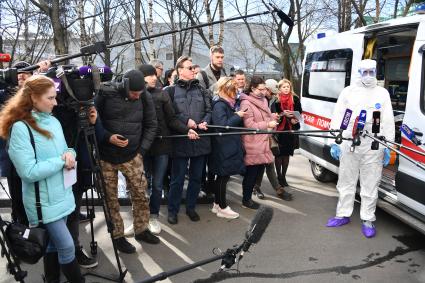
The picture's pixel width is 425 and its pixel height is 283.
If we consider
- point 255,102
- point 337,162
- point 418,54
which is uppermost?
point 418,54

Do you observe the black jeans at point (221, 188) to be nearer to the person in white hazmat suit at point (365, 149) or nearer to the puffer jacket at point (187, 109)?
the puffer jacket at point (187, 109)

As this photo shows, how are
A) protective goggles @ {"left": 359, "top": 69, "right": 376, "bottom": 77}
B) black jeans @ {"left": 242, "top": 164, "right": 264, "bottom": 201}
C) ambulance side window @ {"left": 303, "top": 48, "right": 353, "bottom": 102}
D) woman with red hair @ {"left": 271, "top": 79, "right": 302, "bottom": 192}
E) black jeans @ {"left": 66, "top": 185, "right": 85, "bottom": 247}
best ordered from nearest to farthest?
black jeans @ {"left": 66, "top": 185, "right": 85, "bottom": 247} < protective goggles @ {"left": 359, "top": 69, "right": 376, "bottom": 77} < black jeans @ {"left": 242, "top": 164, "right": 264, "bottom": 201} < ambulance side window @ {"left": 303, "top": 48, "right": 353, "bottom": 102} < woman with red hair @ {"left": 271, "top": 79, "right": 302, "bottom": 192}

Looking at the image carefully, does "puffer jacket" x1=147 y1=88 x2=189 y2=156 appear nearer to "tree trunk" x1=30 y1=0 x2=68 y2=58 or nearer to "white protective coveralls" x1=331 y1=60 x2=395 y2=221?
"white protective coveralls" x1=331 y1=60 x2=395 y2=221

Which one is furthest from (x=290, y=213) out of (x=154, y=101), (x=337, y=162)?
(x=154, y=101)

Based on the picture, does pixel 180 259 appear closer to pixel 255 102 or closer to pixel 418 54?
pixel 255 102

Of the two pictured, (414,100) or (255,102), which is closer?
(414,100)

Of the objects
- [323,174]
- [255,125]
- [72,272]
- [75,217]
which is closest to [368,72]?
[255,125]

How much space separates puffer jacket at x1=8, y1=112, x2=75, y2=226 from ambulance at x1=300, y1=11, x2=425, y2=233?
3.21 meters

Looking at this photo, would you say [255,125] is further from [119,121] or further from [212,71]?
[119,121]

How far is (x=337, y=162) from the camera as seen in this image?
520 cm

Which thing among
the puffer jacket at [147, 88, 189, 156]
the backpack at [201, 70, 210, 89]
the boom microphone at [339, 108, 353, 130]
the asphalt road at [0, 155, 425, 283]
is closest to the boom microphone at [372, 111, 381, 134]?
the boom microphone at [339, 108, 353, 130]

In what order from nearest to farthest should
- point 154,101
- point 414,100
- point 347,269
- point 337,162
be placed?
1. point 347,269
2. point 414,100
3. point 154,101
4. point 337,162

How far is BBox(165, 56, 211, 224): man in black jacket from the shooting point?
4355 millimetres

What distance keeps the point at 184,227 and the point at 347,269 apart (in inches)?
73.0
